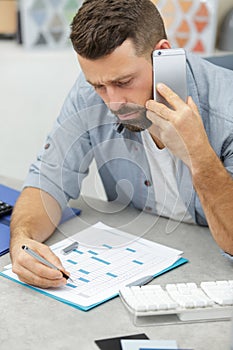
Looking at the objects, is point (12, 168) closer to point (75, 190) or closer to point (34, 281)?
point (75, 190)

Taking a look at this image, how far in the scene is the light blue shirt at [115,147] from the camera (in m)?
1.31

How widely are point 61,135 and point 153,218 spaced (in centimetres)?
29

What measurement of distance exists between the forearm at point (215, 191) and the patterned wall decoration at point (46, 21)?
150 cm

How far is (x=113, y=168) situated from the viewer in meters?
1.45

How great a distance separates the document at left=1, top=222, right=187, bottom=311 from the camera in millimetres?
1066

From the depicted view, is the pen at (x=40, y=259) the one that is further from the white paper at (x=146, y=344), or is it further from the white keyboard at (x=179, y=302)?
the white paper at (x=146, y=344)

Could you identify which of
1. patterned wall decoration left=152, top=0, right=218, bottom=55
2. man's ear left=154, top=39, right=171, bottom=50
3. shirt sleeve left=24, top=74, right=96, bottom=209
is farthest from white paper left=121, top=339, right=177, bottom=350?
patterned wall decoration left=152, top=0, right=218, bottom=55

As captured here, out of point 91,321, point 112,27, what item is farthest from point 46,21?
point 91,321

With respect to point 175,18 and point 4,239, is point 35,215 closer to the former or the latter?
point 4,239

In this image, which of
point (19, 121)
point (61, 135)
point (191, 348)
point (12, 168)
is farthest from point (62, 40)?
point (191, 348)

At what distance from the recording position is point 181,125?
46.7 inches

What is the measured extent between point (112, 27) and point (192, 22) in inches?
45.9

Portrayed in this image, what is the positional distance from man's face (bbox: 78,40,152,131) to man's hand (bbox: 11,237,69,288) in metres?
0.33

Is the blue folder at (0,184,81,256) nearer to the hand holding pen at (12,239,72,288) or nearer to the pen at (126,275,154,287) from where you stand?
the hand holding pen at (12,239,72,288)
